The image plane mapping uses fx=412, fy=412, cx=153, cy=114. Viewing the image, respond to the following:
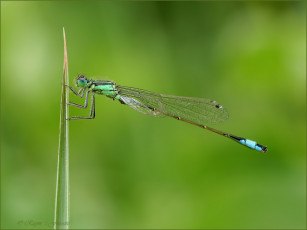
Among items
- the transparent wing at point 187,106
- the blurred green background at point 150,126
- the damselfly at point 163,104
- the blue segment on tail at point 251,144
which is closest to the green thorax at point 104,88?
the damselfly at point 163,104

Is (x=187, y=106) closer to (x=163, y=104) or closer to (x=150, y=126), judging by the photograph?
(x=163, y=104)

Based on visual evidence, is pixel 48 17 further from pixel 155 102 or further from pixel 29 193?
pixel 29 193

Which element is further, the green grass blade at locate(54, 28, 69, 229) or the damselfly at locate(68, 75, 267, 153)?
the damselfly at locate(68, 75, 267, 153)

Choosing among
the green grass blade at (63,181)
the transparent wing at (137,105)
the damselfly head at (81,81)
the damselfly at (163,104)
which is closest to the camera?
the green grass blade at (63,181)

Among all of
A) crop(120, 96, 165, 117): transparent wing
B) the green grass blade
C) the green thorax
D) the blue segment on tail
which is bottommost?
the green grass blade

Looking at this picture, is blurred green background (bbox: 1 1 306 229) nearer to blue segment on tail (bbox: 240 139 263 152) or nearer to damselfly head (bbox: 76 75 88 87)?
blue segment on tail (bbox: 240 139 263 152)

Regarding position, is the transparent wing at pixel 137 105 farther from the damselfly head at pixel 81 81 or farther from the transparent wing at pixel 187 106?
the damselfly head at pixel 81 81

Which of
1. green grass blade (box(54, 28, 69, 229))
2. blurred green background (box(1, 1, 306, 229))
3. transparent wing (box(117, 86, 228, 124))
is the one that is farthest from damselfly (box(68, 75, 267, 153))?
green grass blade (box(54, 28, 69, 229))

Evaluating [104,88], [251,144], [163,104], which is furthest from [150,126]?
[251,144]

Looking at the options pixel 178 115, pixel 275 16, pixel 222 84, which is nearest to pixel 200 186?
pixel 178 115
